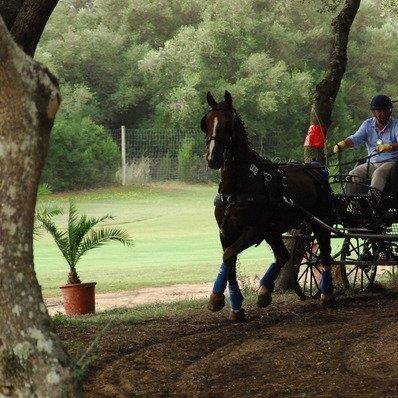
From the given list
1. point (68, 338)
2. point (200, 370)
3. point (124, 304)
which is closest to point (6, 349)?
point (200, 370)

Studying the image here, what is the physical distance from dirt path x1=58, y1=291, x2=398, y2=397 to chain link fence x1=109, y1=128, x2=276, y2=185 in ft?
104

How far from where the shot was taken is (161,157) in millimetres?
44375

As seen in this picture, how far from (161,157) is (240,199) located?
3388cm

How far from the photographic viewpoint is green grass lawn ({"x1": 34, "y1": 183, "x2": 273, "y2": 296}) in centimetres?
2202

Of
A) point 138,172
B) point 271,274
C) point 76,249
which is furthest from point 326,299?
point 138,172

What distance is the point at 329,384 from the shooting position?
7637 mm

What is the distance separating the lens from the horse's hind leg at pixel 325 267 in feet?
40.7

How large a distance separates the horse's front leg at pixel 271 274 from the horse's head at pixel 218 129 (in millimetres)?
1555

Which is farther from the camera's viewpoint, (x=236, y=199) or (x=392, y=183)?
(x=392, y=183)

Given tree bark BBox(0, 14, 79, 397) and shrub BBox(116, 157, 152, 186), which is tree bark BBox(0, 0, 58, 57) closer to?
tree bark BBox(0, 14, 79, 397)

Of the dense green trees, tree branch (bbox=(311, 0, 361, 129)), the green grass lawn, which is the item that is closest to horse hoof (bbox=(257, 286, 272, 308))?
tree branch (bbox=(311, 0, 361, 129))

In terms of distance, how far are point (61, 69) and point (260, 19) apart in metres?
9.91

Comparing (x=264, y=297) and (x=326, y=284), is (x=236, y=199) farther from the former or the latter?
(x=326, y=284)

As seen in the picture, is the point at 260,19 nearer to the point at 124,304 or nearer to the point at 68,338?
the point at 124,304
